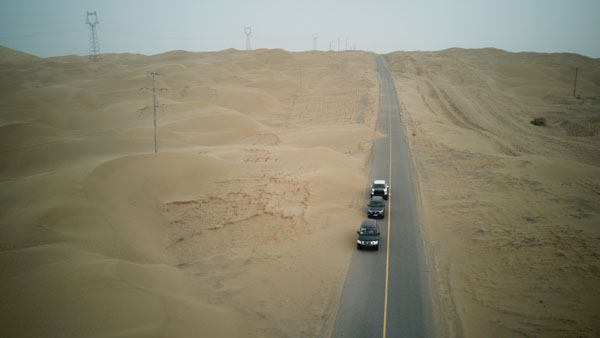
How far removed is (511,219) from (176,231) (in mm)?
19841

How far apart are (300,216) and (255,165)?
956 cm

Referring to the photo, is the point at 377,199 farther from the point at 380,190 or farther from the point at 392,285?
the point at 392,285

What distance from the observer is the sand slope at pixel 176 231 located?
1184 centimetres

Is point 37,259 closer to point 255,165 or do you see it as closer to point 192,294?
point 192,294

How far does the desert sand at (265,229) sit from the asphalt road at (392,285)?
0.65 m

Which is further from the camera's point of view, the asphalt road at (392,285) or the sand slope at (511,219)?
the sand slope at (511,219)

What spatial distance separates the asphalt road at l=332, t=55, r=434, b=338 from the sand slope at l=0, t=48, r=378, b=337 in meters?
0.81

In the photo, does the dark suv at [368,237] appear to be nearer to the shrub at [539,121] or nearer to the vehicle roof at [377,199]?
the vehicle roof at [377,199]

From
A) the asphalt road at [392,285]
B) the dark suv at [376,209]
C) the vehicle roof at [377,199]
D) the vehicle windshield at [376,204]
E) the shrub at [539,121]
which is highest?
the shrub at [539,121]

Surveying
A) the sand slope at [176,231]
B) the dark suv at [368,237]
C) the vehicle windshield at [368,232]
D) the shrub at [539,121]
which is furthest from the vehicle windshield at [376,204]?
the shrub at [539,121]

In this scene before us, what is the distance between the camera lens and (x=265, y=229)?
21172mm

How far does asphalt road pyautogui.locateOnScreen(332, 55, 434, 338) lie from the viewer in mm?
13701

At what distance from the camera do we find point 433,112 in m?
60.0

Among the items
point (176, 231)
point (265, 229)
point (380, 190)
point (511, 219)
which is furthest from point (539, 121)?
point (176, 231)
